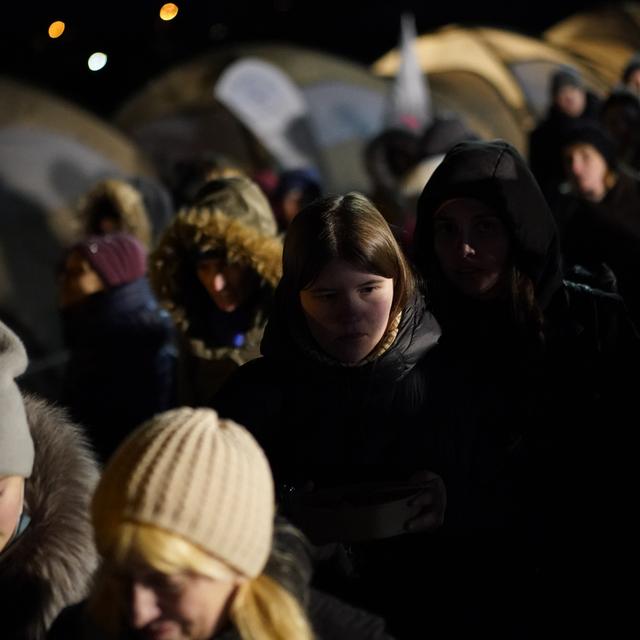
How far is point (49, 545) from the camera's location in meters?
2.31

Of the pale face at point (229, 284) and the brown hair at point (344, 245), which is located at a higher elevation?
the brown hair at point (344, 245)

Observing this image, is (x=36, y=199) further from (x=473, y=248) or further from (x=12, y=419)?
(x=12, y=419)

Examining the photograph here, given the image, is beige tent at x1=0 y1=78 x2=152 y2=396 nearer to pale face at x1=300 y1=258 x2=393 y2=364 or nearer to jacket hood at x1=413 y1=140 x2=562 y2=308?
jacket hood at x1=413 y1=140 x2=562 y2=308

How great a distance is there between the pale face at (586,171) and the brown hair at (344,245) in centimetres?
239

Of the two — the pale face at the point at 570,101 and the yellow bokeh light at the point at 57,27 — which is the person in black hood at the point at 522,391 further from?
the pale face at the point at 570,101

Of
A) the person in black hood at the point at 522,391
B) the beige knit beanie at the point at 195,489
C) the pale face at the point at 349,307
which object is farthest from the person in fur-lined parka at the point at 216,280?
the beige knit beanie at the point at 195,489

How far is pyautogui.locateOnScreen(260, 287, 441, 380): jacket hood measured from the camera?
264 centimetres

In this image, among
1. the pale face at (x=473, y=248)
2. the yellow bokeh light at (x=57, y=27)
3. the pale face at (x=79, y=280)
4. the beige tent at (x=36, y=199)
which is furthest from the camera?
the beige tent at (x=36, y=199)

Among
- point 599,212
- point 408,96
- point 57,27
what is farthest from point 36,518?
point 408,96

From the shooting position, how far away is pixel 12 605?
7.42ft

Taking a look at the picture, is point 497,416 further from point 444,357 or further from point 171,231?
point 171,231

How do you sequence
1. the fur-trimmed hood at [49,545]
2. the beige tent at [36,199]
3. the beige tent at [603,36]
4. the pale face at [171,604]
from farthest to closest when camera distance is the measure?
the beige tent at [603,36]
the beige tent at [36,199]
the fur-trimmed hood at [49,545]
the pale face at [171,604]

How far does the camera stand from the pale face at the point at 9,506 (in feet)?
7.48

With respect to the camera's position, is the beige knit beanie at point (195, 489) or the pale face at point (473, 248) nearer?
the beige knit beanie at point (195, 489)
